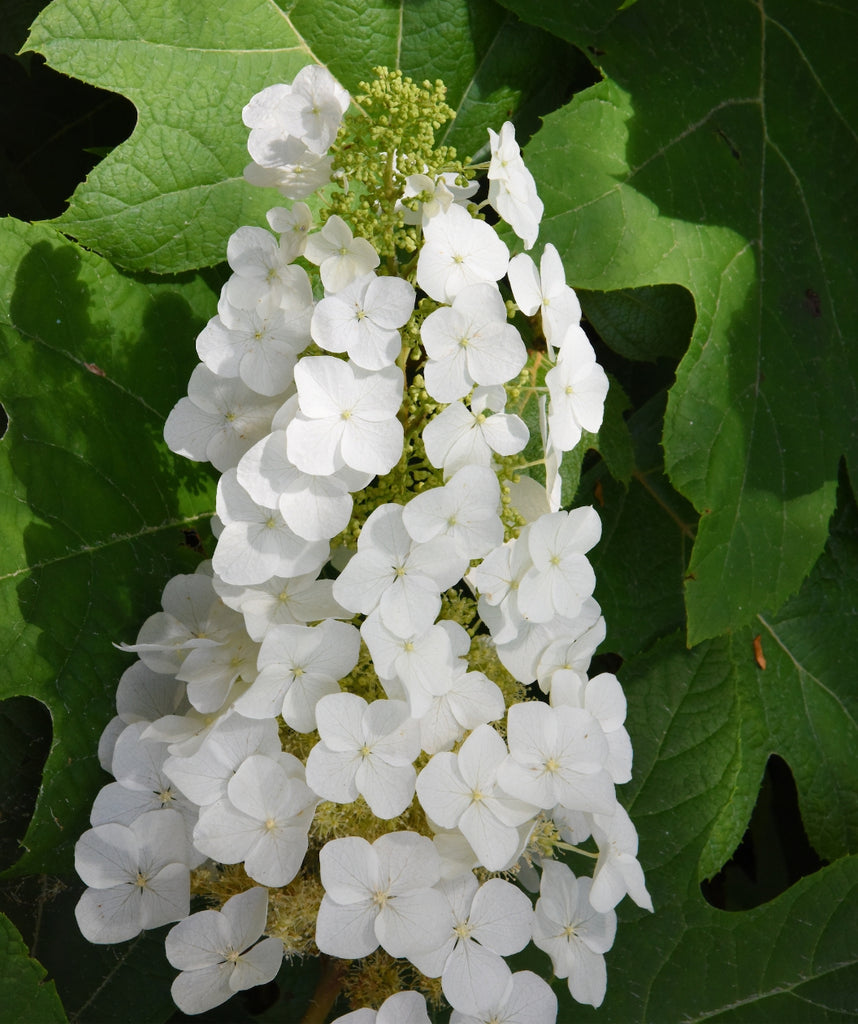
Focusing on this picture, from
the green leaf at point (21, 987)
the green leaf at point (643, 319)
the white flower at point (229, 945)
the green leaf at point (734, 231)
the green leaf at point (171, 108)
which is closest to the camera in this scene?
the white flower at point (229, 945)

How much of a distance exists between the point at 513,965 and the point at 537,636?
23.8 inches

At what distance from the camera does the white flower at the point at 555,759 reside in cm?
86

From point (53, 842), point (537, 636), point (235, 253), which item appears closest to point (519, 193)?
point (235, 253)

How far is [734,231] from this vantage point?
136cm

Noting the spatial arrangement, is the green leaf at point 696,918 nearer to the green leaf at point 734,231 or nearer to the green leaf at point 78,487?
the green leaf at point 734,231

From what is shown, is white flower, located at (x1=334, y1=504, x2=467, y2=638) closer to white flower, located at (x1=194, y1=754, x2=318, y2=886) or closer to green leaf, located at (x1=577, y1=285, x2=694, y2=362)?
white flower, located at (x1=194, y1=754, x2=318, y2=886)

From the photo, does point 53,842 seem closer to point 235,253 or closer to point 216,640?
point 216,640

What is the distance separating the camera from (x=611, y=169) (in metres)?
1.26

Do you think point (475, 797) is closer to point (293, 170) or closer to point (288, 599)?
point (288, 599)

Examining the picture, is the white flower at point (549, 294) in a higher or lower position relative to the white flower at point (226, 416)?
higher

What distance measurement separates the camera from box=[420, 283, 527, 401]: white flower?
0.80 m

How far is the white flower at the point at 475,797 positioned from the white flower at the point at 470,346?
313 millimetres

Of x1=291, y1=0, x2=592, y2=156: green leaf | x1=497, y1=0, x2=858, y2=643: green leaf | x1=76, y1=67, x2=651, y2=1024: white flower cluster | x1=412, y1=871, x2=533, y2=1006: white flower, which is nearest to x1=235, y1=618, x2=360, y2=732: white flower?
x1=76, y1=67, x2=651, y2=1024: white flower cluster

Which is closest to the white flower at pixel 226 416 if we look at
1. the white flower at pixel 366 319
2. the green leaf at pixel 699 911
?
the white flower at pixel 366 319
